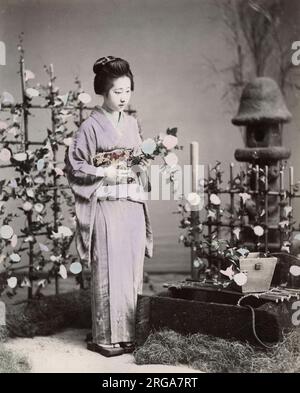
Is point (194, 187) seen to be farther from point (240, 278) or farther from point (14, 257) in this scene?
point (14, 257)

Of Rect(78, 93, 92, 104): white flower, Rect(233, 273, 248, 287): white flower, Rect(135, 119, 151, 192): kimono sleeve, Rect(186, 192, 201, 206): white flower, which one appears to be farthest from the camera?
Rect(186, 192, 201, 206): white flower

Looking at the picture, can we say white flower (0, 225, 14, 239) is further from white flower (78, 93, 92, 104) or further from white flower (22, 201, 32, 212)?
white flower (78, 93, 92, 104)

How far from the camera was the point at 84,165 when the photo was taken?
3496 mm

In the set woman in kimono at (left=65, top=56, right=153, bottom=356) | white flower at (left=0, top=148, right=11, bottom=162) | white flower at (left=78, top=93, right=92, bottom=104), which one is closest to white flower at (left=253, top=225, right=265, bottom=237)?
woman in kimono at (left=65, top=56, right=153, bottom=356)

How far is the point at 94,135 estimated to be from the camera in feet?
11.6

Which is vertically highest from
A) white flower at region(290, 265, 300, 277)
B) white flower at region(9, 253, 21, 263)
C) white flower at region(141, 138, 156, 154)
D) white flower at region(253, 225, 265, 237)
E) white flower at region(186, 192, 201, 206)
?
white flower at region(141, 138, 156, 154)

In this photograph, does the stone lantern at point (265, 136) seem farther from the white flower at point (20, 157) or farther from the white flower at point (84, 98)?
the white flower at point (20, 157)

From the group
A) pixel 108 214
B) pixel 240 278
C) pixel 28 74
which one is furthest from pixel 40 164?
pixel 240 278

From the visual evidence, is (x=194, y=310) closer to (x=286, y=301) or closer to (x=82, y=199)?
(x=286, y=301)

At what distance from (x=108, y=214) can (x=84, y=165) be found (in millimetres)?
299

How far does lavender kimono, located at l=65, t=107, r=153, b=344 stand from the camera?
3527 mm

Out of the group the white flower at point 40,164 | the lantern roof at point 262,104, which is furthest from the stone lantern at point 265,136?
the white flower at point 40,164
